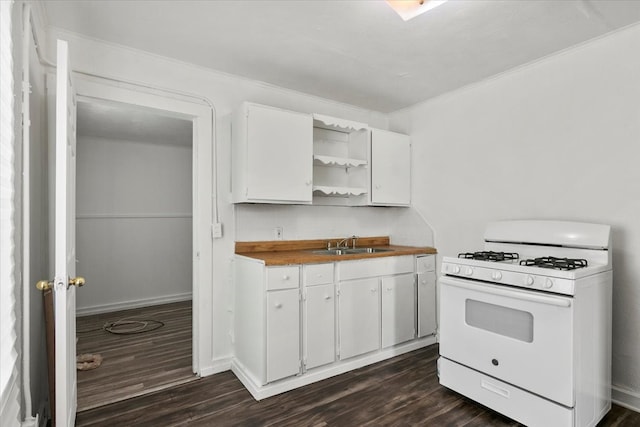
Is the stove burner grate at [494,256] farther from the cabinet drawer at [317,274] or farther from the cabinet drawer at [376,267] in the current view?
the cabinet drawer at [317,274]

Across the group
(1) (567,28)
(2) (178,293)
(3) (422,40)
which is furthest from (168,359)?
(1) (567,28)

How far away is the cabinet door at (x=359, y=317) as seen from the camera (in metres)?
2.73

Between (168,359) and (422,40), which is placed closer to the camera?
(422,40)

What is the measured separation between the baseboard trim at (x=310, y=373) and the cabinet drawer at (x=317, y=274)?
0.65 m

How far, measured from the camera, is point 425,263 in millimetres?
3271

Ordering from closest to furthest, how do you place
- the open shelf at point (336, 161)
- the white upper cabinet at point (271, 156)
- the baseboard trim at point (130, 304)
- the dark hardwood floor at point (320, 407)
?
1. the dark hardwood floor at point (320, 407)
2. the white upper cabinet at point (271, 156)
3. the open shelf at point (336, 161)
4. the baseboard trim at point (130, 304)

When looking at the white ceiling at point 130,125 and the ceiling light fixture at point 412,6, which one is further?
the white ceiling at point 130,125

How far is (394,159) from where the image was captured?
11.5ft

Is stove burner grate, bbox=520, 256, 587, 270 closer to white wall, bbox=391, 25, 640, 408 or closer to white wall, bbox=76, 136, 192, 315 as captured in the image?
white wall, bbox=391, 25, 640, 408

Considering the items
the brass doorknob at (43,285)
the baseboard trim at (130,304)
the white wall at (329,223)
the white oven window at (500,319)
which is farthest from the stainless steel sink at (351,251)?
the baseboard trim at (130,304)

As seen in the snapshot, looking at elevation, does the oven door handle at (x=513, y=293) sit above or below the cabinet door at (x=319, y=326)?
above

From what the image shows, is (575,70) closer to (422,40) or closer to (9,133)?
(422,40)

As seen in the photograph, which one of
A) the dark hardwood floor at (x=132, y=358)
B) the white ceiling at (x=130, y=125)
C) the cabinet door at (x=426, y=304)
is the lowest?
the dark hardwood floor at (x=132, y=358)

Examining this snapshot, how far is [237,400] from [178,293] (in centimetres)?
313
